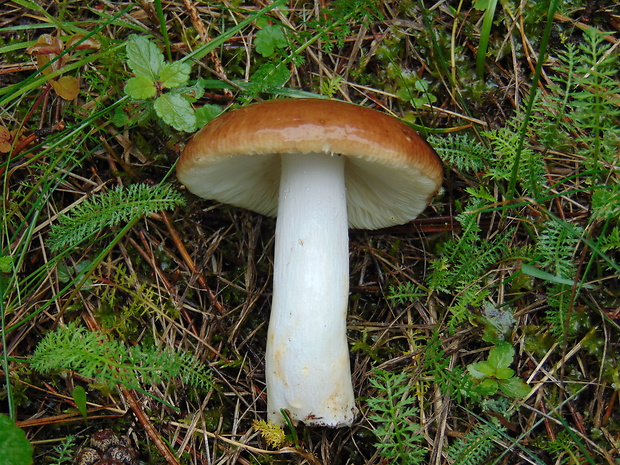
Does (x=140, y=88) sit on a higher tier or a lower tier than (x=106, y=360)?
higher

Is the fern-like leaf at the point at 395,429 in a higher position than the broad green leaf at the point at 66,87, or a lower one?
lower

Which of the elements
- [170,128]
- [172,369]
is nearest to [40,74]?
[170,128]

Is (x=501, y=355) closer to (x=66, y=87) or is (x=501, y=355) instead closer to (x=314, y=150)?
(x=314, y=150)

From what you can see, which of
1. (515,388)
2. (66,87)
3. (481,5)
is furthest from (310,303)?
(481,5)

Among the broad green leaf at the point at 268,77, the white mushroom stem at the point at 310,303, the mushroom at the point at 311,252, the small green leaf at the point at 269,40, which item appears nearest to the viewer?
the mushroom at the point at 311,252

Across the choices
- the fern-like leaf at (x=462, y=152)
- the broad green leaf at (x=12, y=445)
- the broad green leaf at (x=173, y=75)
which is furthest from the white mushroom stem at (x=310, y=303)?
the broad green leaf at (x=12, y=445)

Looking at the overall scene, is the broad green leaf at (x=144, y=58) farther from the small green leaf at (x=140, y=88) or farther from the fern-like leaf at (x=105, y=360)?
the fern-like leaf at (x=105, y=360)

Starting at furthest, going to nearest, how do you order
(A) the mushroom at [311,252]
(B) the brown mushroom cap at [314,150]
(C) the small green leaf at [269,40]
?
(C) the small green leaf at [269,40] < (A) the mushroom at [311,252] < (B) the brown mushroom cap at [314,150]
